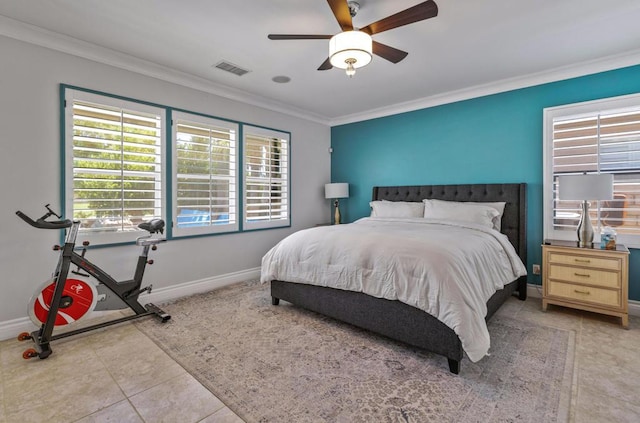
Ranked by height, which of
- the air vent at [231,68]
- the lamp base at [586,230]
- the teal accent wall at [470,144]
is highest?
the air vent at [231,68]

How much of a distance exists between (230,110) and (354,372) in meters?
3.49

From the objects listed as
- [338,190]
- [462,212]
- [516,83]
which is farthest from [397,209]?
[516,83]

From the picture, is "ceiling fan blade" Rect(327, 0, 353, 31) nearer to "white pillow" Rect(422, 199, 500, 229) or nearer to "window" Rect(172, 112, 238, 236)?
"window" Rect(172, 112, 238, 236)

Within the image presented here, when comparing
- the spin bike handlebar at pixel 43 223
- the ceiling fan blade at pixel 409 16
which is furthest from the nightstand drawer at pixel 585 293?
the spin bike handlebar at pixel 43 223

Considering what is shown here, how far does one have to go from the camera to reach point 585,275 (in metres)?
2.93

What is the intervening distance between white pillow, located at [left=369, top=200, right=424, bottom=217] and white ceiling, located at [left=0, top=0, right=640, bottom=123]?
157 cm

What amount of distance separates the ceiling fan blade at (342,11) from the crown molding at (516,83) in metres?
2.62

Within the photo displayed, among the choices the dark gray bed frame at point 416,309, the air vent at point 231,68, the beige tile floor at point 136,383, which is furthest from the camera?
the air vent at point 231,68

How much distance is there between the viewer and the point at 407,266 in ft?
7.34

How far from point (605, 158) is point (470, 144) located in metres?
1.38

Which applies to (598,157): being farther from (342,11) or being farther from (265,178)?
(265,178)

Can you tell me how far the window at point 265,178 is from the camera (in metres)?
4.35

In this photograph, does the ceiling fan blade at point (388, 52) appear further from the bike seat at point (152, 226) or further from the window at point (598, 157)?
the bike seat at point (152, 226)

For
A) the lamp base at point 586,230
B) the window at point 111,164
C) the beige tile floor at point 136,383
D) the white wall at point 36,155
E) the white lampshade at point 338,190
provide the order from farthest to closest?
1. the white lampshade at point 338,190
2. the lamp base at point 586,230
3. the window at point 111,164
4. the white wall at point 36,155
5. the beige tile floor at point 136,383
